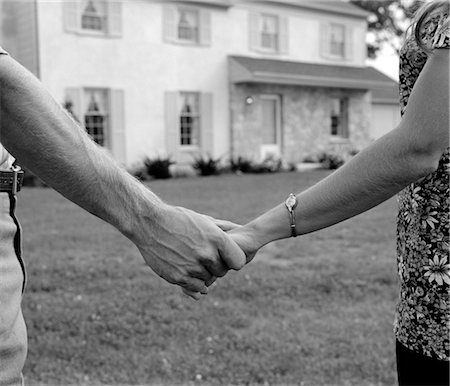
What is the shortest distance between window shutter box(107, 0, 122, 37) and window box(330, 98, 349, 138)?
793 cm

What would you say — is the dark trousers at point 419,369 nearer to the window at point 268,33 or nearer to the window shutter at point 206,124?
the window shutter at point 206,124

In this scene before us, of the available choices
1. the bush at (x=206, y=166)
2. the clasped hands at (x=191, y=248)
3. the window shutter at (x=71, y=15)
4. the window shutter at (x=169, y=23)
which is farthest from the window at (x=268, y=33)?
the clasped hands at (x=191, y=248)

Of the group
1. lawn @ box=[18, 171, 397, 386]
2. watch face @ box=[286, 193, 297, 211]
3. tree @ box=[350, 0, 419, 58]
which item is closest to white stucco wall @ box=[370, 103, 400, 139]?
tree @ box=[350, 0, 419, 58]

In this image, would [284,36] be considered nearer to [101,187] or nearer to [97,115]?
[97,115]

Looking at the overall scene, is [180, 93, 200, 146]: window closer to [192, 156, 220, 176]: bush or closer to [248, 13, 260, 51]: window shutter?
[192, 156, 220, 176]: bush

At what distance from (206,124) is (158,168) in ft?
8.36

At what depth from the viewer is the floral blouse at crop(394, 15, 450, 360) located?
1.78 meters

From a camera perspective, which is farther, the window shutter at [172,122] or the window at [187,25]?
the window at [187,25]

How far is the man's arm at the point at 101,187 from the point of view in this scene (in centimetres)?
159

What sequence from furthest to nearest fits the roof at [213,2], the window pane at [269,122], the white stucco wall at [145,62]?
the window pane at [269,122] < the roof at [213,2] < the white stucco wall at [145,62]

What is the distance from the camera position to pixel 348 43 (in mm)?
22219

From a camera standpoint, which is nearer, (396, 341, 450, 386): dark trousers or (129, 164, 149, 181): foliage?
(396, 341, 450, 386): dark trousers

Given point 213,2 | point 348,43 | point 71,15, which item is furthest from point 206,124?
point 348,43

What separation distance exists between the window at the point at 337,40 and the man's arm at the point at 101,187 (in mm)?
20474
